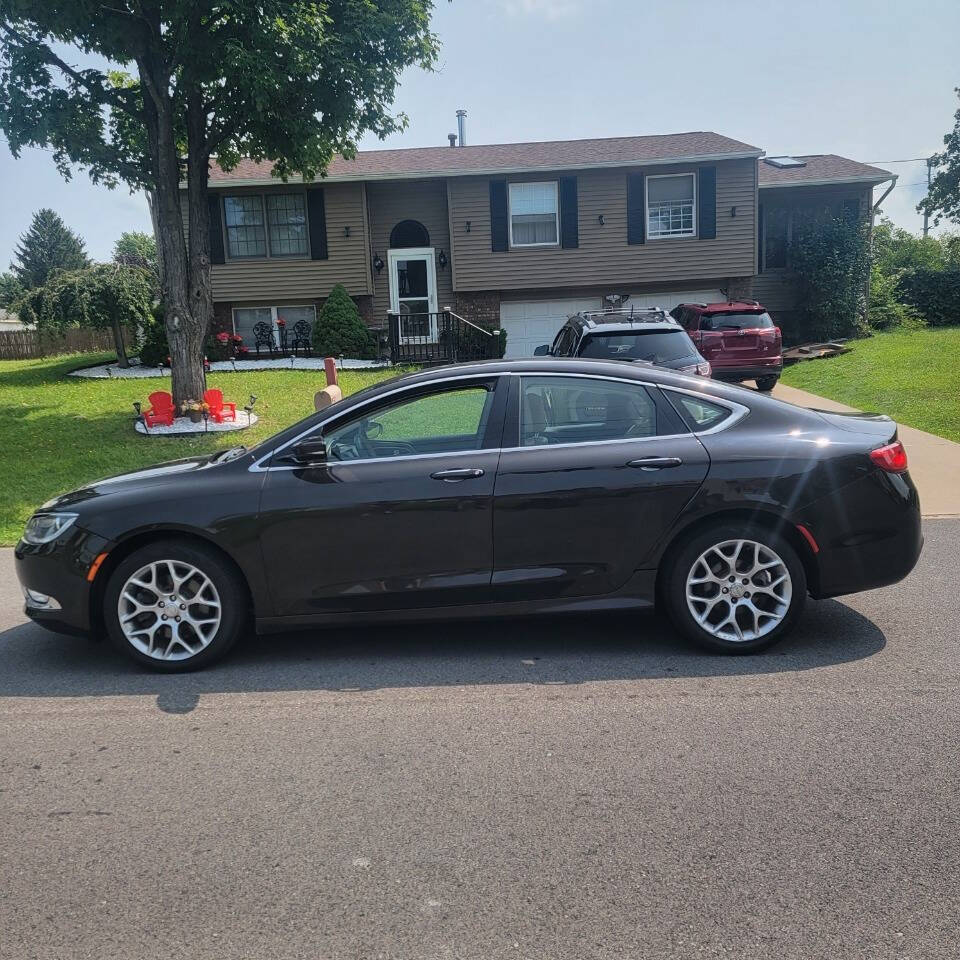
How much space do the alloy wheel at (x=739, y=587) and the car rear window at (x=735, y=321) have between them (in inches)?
479

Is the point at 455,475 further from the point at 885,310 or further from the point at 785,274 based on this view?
the point at 885,310

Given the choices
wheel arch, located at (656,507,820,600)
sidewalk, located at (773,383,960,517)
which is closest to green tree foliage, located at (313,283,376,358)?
sidewalk, located at (773,383,960,517)

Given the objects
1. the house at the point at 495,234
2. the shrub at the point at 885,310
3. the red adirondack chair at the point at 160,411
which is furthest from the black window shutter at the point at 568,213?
the red adirondack chair at the point at 160,411

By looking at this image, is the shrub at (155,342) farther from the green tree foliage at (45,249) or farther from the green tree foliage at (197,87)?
the green tree foliage at (45,249)

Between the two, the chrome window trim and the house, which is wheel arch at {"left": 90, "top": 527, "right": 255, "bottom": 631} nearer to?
the chrome window trim

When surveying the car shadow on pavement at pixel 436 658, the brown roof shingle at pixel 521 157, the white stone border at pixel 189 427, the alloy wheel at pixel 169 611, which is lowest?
the car shadow on pavement at pixel 436 658

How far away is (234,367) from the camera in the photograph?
65.1 ft

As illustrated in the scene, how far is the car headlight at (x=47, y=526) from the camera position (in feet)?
15.8

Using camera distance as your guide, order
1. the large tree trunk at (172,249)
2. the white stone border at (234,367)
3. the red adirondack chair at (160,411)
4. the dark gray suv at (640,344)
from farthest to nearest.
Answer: the white stone border at (234,367) < the red adirondack chair at (160,411) < the large tree trunk at (172,249) < the dark gray suv at (640,344)

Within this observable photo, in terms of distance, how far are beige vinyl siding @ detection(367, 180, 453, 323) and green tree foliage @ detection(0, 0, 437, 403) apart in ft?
28.5

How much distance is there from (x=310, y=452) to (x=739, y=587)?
7.79ft

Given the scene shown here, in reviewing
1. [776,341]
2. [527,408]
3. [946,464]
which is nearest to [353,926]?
[527,408]

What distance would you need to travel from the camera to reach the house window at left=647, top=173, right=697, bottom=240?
74.1 feet

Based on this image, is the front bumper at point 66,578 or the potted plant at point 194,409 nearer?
the front bumper at point 66,578
